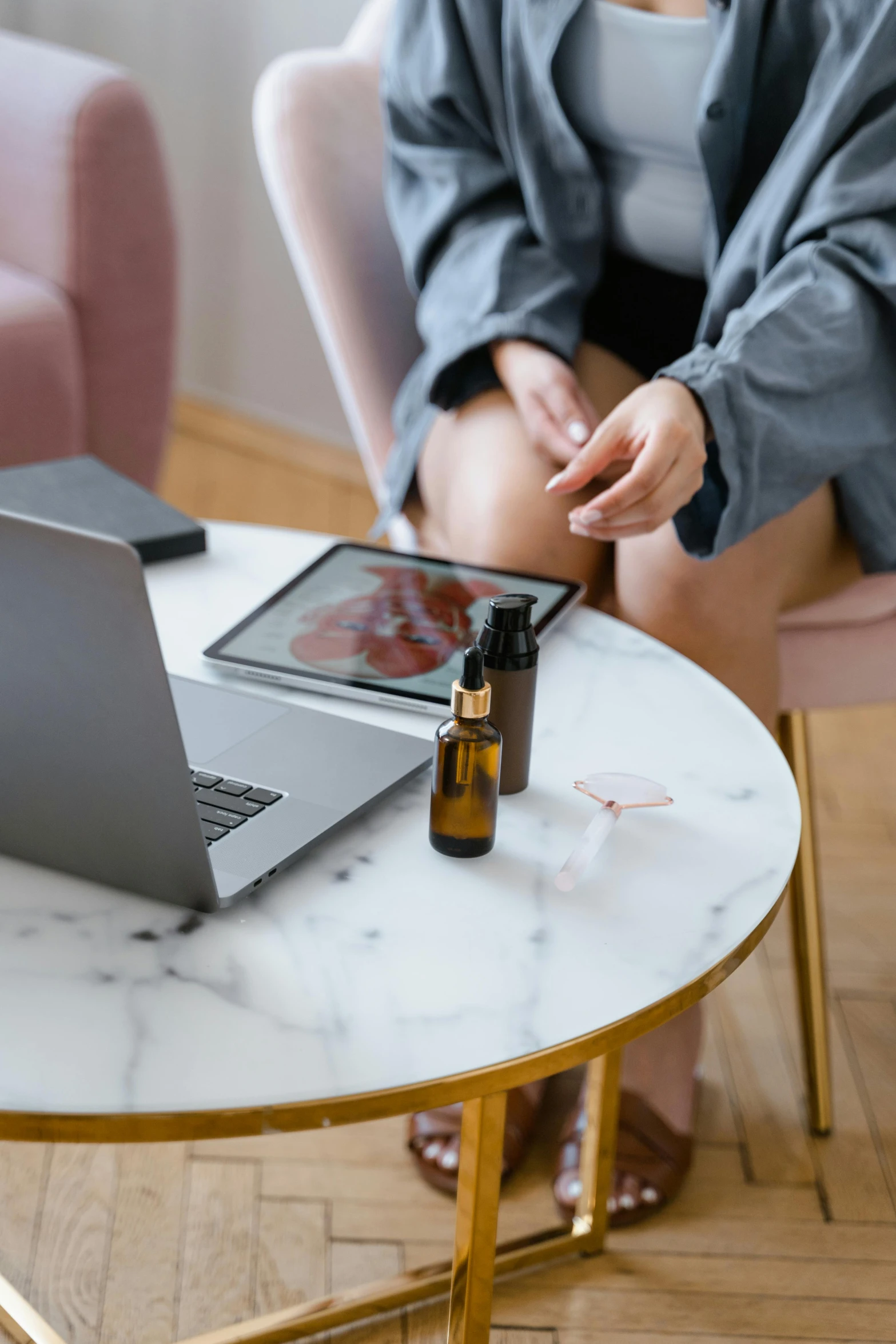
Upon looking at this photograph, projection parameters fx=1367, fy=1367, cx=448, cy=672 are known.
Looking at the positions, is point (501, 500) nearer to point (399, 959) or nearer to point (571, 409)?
point (571, 409)

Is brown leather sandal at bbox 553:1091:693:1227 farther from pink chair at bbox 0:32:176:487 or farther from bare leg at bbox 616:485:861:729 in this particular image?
pink chair at bbox 0:32:176:487

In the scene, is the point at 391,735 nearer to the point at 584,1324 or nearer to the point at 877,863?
the point at 584,1324

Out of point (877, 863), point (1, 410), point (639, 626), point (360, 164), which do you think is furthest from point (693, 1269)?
point (1, 410)

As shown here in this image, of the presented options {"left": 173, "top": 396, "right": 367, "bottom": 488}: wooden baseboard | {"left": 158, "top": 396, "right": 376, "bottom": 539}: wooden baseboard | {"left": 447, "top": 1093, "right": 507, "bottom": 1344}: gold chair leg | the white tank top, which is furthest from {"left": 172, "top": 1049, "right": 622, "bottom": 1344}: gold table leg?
{"left": 173, "top": 396, "right": 367, "bottom": 488}: wooden baseboard

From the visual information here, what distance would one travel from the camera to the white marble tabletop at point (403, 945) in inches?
20.3

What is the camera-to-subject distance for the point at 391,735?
2.46 ft

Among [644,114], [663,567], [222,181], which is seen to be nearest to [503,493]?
[663,567]

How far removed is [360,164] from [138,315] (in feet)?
1.54

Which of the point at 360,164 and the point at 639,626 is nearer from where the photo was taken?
the point at 639,626

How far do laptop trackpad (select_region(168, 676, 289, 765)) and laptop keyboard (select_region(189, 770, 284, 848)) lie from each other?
2 centimetres

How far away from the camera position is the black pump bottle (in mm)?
679

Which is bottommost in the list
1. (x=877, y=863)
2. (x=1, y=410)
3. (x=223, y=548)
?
(x=877, y=863)

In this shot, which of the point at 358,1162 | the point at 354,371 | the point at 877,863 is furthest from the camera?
the point at 877,863

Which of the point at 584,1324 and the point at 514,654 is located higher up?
the point at 514,654
